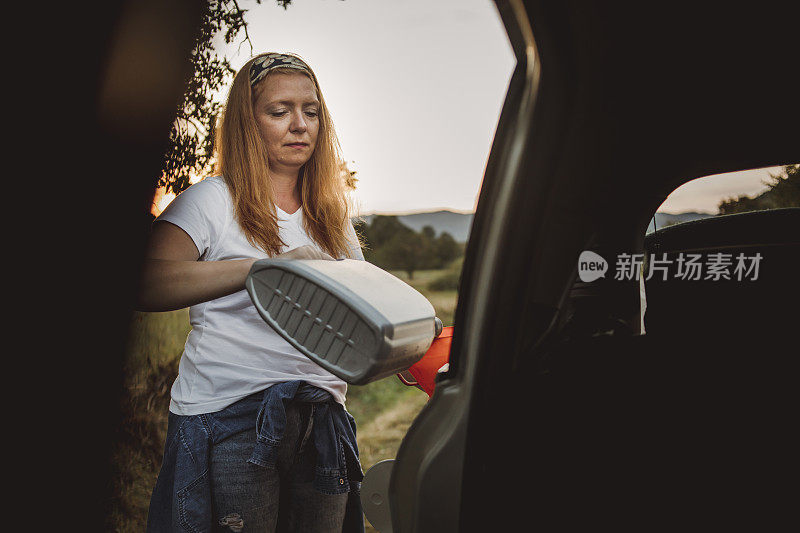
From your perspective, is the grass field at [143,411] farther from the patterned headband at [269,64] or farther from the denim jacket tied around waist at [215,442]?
the patterned headband at [269,64]

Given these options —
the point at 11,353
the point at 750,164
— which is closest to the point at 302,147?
the point at 11,353

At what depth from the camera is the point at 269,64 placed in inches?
55.4

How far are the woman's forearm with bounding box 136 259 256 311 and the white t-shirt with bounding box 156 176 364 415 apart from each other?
13 cm

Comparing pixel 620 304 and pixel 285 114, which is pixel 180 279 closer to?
pixel 285 114

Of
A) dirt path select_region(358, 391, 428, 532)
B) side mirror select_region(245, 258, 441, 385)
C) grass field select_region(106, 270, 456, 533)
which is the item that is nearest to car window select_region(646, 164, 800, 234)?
side mirror select_region(245, 258, 441, 385)

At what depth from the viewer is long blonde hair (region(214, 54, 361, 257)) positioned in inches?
53.4

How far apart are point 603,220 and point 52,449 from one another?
1.00 metres

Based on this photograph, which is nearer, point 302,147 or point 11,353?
point 11,353

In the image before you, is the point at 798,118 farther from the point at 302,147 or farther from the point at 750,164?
the point at 302,147

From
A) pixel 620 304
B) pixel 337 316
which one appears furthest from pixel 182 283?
pixel 620 304

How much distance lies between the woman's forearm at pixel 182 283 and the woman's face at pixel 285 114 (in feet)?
1.23

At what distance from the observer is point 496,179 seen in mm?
958

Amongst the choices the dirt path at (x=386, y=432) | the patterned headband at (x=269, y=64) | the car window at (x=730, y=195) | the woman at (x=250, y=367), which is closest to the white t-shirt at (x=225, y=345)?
the woman at (x=250, y=367)

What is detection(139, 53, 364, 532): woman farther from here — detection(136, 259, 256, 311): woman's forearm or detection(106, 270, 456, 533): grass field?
detection(106, 270, 456, 533): grass field
